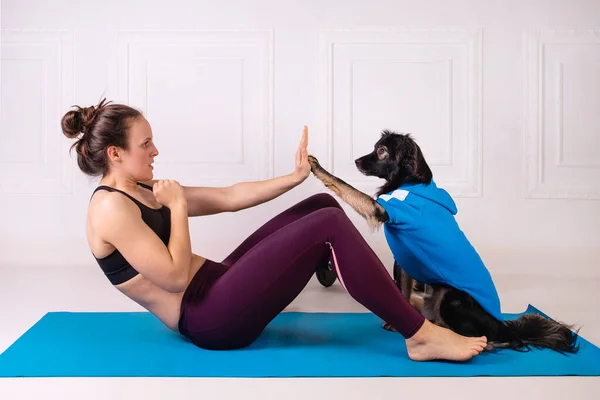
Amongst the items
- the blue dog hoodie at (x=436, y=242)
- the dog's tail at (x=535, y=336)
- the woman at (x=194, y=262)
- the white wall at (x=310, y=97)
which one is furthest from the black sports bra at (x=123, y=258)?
the white wall at (x=310, y=97)

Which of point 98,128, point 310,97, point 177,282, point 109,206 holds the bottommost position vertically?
point 177,282

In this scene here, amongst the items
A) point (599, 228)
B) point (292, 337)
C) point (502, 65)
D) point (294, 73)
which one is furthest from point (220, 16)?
point (599, 228)

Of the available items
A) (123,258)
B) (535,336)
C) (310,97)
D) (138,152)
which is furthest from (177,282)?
(310,97)

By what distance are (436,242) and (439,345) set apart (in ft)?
1.39

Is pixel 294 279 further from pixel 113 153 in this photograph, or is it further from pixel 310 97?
pixel 310 97

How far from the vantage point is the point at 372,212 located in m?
2.64

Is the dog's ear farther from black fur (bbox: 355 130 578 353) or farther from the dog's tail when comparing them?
the dog's tail

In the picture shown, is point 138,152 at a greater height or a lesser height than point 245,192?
greater

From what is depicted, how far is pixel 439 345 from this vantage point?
7.73ft

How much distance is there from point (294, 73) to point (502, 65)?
1.46m

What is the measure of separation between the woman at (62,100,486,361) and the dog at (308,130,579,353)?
19 centimetres

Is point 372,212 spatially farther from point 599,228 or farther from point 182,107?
point 599,228

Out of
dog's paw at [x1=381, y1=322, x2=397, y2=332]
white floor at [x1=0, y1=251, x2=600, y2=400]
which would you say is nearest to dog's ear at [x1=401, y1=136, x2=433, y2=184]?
dog's paw at [x1=381, y1=322, x2=397, y2=332]

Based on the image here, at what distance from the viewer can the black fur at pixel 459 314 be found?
2.55 m
